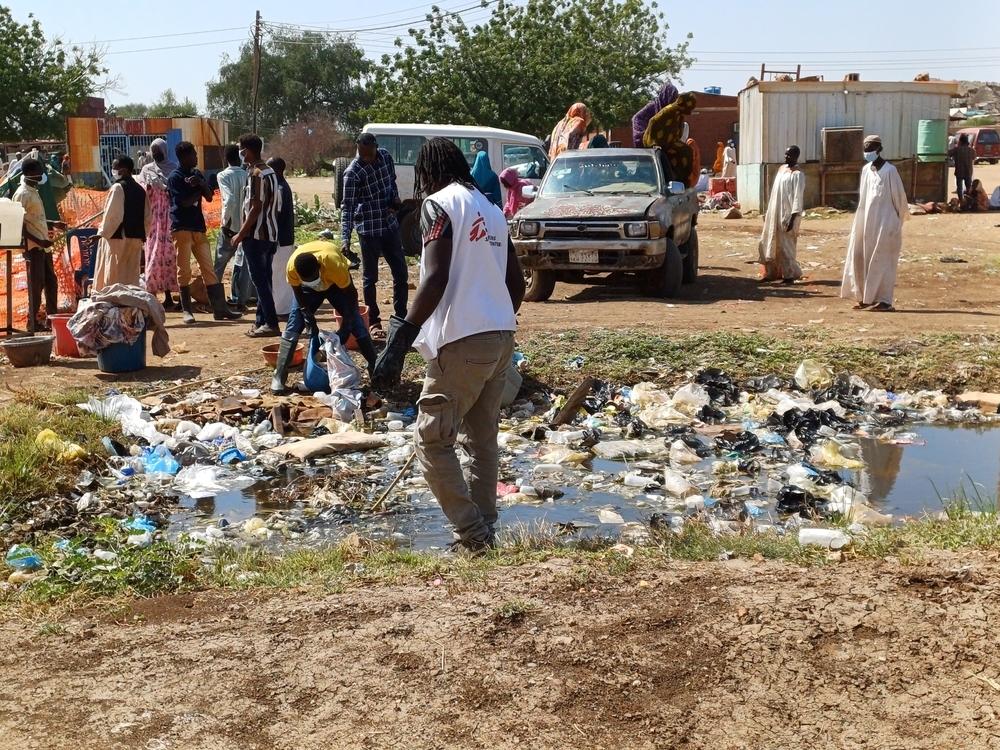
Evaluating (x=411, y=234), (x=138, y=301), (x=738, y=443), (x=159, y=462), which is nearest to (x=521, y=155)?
(x=411, y=234)

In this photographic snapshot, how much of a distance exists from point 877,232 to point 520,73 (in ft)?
71.0

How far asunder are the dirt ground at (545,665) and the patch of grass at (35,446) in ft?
6.98

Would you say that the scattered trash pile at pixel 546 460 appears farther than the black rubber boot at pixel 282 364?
No

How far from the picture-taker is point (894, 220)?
11969mm

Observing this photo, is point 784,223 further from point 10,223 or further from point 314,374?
point 10,223

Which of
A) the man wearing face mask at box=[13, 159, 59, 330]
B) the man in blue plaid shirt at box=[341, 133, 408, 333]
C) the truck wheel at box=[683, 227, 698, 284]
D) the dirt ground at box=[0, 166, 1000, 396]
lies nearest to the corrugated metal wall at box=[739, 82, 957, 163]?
the dirt ground at box=[0, 166, 1000, 396]

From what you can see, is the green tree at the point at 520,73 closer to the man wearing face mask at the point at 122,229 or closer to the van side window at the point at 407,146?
the van side window at the point at 407,146

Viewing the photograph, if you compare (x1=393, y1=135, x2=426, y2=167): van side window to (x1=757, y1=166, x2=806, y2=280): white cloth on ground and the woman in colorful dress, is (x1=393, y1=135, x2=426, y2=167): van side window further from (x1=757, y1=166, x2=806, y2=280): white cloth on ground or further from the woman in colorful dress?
the woman in colorful dress

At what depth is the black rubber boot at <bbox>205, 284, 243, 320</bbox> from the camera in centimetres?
1223

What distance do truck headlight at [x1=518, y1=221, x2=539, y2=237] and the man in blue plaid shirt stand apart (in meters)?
2.77

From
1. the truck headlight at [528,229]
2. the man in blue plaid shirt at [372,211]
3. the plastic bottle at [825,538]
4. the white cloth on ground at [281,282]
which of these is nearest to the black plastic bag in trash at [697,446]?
the plastic bottle at [825,538]

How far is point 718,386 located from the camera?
8.95m

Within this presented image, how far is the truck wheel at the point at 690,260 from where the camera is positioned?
47.0ft

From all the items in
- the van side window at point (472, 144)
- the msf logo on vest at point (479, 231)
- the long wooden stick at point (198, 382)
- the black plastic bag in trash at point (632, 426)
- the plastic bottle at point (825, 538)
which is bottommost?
the black plastic bag in trash at point (632, 426)
